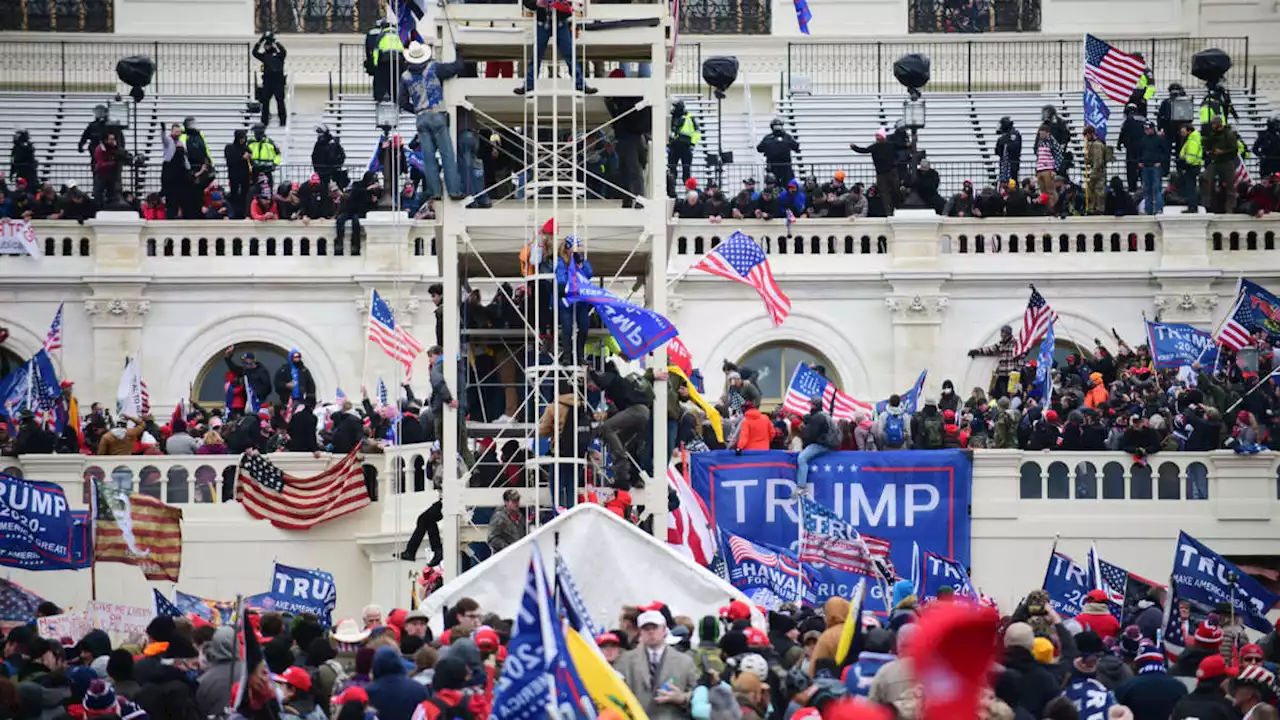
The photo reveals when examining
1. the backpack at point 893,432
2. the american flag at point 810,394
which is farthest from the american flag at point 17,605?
the backpack at point 893,432

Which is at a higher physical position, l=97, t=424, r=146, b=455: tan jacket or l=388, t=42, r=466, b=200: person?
l=388, t=42, r=466, b=200: person

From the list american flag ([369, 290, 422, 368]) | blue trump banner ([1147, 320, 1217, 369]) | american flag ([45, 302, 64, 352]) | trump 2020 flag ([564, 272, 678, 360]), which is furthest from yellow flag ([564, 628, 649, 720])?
american flag ([45, 302, 64, 352])

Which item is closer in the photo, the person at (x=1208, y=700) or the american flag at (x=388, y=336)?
the person at (x=1208, y=700)

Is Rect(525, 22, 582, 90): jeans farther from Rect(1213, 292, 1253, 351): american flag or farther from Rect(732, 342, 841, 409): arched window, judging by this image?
Rect(732, 342, 841, 409): arched window

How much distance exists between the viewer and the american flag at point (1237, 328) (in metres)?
36.0

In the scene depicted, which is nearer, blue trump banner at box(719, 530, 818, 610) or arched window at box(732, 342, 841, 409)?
blue trump banner at box(719, 530, 818, 610)

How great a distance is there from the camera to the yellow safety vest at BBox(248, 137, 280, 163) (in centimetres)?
4278

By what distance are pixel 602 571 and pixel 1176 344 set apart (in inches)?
584

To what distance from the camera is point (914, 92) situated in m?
42.9

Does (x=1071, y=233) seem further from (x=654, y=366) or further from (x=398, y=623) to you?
(x=398, y=623)

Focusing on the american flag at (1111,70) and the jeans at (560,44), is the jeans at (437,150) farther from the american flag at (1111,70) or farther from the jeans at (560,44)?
the american flag at (1111,70)

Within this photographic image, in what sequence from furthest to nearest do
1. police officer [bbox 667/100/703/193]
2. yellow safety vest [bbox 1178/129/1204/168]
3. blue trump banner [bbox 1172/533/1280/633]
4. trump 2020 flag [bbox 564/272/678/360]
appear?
yellow safety vest [bbox 1178/129/1204/168]
police officer [bbox 667/100/703/193]
trump 2020 flag [bbox 564/272/678/360]
blue trump banner [bbox 1172/533/1280/633]

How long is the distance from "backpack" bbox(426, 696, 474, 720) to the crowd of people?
0.05 feet

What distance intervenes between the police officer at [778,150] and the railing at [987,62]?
9.35 meters
